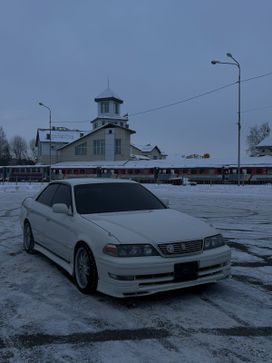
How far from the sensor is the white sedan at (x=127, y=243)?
5.49 meters

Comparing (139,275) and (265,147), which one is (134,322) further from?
(265,147)

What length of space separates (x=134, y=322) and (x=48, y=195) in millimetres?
3868

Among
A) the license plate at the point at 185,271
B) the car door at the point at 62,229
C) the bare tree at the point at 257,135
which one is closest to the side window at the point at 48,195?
the car door at the point at 62,229

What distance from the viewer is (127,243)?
18.3 feet

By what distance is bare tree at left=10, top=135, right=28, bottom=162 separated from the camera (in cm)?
15562

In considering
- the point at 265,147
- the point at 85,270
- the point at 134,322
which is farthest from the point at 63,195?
the point at 265,147

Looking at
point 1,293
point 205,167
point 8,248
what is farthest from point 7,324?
point 205,167

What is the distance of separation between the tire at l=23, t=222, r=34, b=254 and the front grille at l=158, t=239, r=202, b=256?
386 centimetres

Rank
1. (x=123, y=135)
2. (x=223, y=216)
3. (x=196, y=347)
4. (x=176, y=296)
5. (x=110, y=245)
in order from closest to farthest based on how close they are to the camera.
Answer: (x=196, y=347), (x=110, y=245), (x=176, y=296), (x=223, y=216), (x=123, y=135)

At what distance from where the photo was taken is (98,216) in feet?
21.6

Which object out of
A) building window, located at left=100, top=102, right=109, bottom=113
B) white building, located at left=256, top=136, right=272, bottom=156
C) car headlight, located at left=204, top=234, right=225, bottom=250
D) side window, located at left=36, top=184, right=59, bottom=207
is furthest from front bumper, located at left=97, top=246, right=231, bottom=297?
white building, located at left=256, top=136, right=272, bottom=156

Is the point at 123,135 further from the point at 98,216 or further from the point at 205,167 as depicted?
the point at 98,216

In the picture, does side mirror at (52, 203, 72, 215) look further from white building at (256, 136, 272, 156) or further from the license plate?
white building at (256, 136, 272, 156)

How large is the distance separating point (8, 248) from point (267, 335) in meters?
6.18
